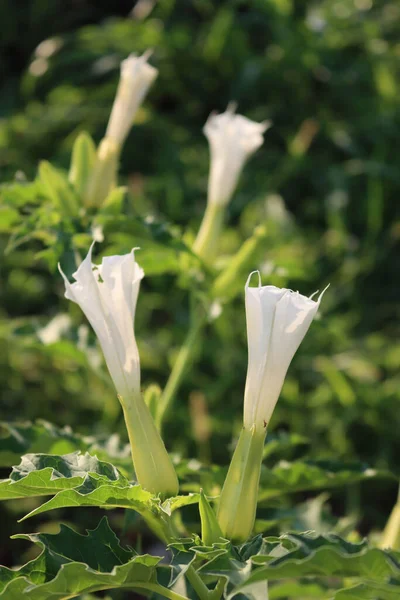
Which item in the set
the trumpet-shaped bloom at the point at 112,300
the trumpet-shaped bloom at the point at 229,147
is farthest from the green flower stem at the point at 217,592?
the trumpet-shaped bloom at the point at 229,147

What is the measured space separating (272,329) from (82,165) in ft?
1.57

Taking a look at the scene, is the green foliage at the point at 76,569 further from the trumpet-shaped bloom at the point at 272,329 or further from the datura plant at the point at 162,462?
the trumpet-shaped bloom at the point at 272,329

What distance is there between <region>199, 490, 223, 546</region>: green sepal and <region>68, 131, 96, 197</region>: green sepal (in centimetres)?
51

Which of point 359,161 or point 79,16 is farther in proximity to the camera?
point 79,16

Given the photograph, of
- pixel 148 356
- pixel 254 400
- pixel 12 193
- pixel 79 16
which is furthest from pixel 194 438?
pixel 79 16

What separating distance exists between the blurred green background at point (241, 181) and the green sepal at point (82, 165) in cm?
64

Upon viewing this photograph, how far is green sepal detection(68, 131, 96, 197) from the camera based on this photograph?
40.7 inches

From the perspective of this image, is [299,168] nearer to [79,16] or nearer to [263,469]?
[79,16]

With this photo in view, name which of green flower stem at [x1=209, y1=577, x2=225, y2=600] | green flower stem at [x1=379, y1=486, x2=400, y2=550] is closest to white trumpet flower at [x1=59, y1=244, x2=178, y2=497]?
green flower stem at [x1=209, y1=577, x2=225, y2=600]

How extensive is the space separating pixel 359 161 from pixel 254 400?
1557 millimetres

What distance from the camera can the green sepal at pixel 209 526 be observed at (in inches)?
26.2

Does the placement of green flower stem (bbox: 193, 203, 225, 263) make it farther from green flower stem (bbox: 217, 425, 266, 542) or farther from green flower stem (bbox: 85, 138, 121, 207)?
green flower stem (bbox: 217, 425, 266, 542)

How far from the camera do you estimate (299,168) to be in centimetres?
217

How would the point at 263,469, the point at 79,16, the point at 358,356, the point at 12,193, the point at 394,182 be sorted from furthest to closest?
1. the point at 79,16
2. the point at 394,182
3. the point at 358,356
4. the point at 12,193
5. the point at 263,469
